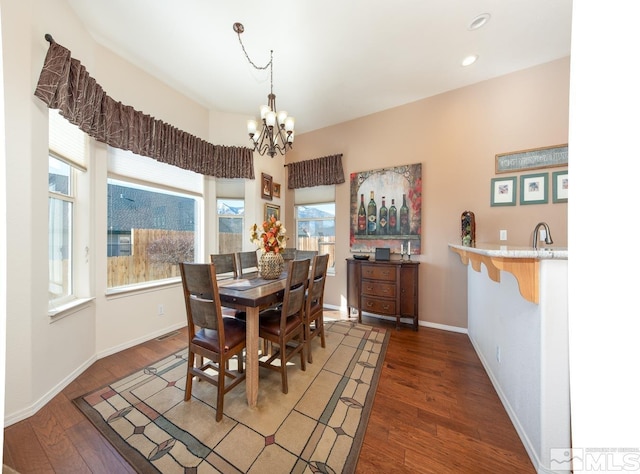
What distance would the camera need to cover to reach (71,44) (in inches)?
75.1

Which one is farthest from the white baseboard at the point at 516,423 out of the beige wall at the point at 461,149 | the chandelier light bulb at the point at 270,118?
the chandelier light bulb at the point at 270,118

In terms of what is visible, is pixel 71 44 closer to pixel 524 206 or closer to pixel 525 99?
pixel 525 99

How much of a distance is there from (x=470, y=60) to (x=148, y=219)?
411cm

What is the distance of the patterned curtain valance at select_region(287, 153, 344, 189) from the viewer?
3652 mm

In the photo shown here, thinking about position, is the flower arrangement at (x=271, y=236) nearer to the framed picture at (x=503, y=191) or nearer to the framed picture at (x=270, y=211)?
A: the framed picture at (x=270, y=211)

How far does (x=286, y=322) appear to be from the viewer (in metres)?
1.89

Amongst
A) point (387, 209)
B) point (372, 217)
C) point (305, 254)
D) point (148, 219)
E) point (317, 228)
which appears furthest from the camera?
point (317, 228)

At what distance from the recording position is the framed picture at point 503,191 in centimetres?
261

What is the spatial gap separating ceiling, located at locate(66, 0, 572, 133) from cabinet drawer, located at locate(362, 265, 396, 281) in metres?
2.34

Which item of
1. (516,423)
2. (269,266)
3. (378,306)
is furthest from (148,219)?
(516,423)

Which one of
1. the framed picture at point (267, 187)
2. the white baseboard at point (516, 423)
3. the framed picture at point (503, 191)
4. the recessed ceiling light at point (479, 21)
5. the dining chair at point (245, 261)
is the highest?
the recessed ceiling light at point (479, 21)

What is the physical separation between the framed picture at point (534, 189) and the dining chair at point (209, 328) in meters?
3.24

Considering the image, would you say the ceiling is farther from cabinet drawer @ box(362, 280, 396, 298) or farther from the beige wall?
cabinet drawer @ box(362, 280, 396, 298)

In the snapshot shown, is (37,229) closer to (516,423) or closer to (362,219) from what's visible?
(362,219)
